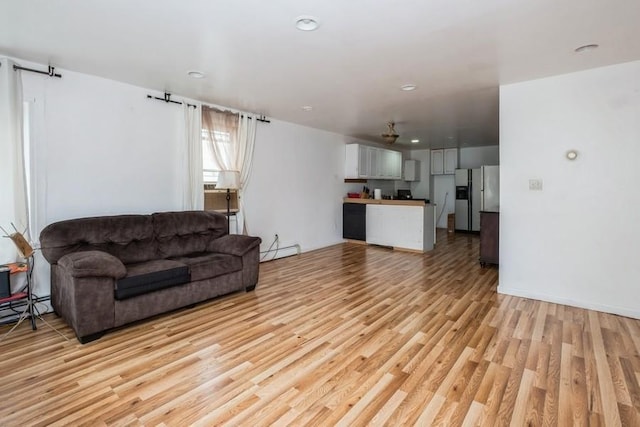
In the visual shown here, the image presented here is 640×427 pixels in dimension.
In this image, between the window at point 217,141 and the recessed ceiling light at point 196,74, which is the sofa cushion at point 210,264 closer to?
the window at point 217,141

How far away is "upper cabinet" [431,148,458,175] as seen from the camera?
9148 millimetres

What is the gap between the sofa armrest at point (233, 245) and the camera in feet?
12.4

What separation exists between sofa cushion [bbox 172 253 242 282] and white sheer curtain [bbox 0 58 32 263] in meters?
1.44

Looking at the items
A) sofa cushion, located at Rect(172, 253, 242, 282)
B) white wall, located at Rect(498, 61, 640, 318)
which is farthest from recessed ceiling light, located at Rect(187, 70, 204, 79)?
white wall, located at Rect(498, 61, 640, 318)

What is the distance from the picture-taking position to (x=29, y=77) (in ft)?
10.3

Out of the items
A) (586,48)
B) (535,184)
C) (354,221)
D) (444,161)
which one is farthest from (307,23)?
(444,161)

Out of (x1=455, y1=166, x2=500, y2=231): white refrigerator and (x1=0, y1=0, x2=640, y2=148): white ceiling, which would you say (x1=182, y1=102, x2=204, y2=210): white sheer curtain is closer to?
(x1=0, y1=0, x2=640, y2=148): white ceiling

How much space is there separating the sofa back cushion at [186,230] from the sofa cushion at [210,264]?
0.19 meters

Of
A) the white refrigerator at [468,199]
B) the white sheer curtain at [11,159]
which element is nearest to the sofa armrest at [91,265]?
the white sheer curtain at [11,159]

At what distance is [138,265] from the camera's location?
10.5ft

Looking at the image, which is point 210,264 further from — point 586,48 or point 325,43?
point 586,48

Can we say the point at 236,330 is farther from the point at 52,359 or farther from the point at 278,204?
the point at 278,204

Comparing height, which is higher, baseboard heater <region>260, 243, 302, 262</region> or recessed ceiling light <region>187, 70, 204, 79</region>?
recessed ceiling light <region>187, 70, 204, 79</region>

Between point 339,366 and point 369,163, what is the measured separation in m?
5.85
